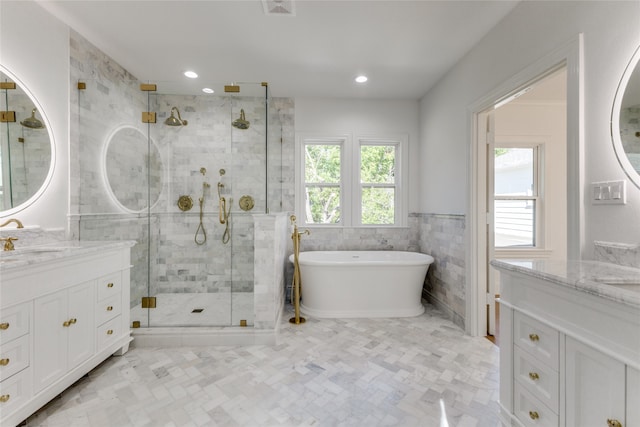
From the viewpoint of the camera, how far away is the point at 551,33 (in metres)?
1.62

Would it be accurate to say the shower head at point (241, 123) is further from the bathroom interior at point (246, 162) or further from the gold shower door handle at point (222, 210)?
the gold shower door handle at point (222, 210)

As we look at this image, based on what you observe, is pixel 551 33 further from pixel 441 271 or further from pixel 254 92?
pixel 254 92

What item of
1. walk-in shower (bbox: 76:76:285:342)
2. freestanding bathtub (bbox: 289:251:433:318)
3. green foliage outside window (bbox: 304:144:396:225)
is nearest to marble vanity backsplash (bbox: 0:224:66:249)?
walk-in shower (bbox: 76:76:285:342)

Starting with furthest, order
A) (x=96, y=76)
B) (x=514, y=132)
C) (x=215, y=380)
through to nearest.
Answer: (x=514, y=132) < (x=96, y=76) < (x=215, y=380)

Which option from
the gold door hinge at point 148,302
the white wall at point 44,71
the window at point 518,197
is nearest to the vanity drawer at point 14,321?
the white wall at point 44,71

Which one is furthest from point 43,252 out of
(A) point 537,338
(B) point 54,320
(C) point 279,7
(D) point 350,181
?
(D) point 350,181

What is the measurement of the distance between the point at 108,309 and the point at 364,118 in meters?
3.39

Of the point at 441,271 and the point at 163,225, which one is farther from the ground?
the point at 163,225

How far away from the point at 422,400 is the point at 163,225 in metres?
3.03

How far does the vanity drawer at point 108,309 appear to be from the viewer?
183 cm

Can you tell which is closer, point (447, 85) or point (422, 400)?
point (422, 400)

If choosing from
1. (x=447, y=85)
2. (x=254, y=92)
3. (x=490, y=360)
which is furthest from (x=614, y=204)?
(x=254, y=92)

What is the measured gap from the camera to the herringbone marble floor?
147 cm

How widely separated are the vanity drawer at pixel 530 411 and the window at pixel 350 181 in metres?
2.57
